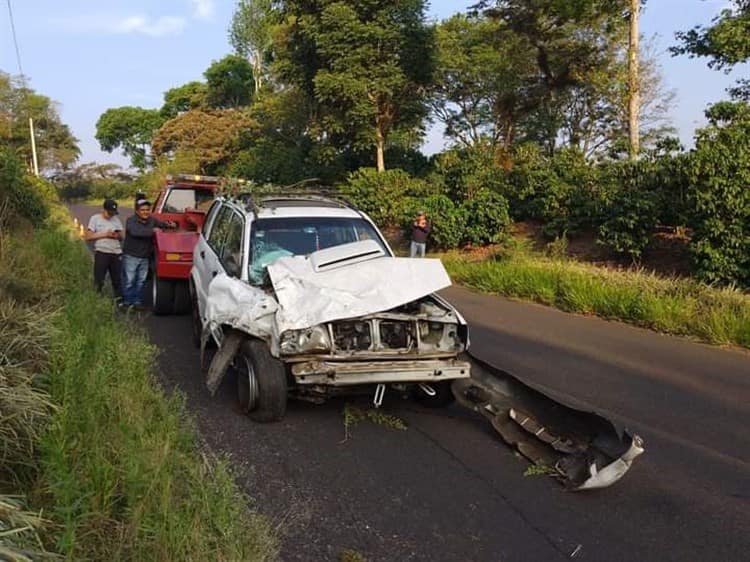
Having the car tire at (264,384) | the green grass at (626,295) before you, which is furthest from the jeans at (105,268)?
the green grass at (626,295)

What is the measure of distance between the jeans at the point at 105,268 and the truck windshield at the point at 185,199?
2765mm

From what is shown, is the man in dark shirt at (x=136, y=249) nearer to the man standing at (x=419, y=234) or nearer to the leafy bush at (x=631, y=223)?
the man standing at (x=419, y=234)

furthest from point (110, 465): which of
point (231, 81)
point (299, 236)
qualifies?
point (231, 81)

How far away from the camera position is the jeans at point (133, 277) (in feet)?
32.3

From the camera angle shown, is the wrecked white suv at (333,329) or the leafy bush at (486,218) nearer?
the wrecked white suv at (333,329)

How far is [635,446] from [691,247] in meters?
9.51

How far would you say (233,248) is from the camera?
6816 mm

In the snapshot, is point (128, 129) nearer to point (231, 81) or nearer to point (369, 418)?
point (231, 81)

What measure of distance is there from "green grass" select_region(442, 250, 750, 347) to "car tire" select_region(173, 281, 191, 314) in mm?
6130

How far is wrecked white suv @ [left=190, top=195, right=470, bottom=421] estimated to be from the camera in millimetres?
5102

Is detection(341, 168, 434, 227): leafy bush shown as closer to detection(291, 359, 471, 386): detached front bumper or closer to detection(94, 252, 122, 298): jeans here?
detection(94, 252, 122, 298): jeans

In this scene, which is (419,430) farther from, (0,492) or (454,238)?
(454,238)

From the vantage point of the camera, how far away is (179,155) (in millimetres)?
47469

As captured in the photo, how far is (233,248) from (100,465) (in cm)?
355
